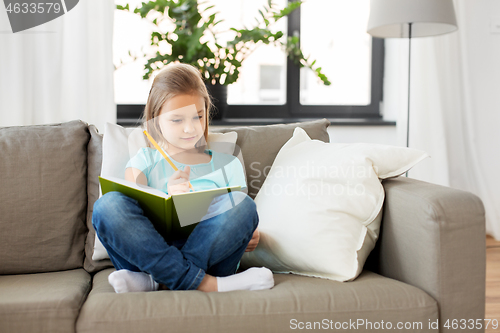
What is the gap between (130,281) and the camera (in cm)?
99

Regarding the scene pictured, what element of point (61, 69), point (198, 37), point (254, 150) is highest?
point (198, 37)

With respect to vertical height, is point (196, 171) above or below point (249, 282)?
above

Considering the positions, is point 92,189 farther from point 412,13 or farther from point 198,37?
point 412,13

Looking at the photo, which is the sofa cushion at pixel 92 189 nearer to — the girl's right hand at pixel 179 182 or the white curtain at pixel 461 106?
the girl's right hand at pixel 179 182

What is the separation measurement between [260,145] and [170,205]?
52 cm

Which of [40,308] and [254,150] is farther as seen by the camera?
[254,150]

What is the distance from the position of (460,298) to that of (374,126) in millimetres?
1461

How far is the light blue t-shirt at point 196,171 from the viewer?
1225 mm

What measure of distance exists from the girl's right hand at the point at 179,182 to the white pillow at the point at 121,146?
0.19m

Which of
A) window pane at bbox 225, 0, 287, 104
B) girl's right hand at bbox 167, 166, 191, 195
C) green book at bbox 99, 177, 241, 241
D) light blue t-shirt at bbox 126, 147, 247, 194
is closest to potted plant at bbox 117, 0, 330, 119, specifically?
window pane at bbox 225, 0, 287, 104

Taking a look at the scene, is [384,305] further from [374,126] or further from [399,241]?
[374,126]

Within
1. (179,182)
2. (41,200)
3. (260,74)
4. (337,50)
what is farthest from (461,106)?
(41,200)

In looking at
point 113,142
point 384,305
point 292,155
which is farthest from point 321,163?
point 113,142

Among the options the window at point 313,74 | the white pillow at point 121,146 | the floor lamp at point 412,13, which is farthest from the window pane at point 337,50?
the white pillow at point 121,146
